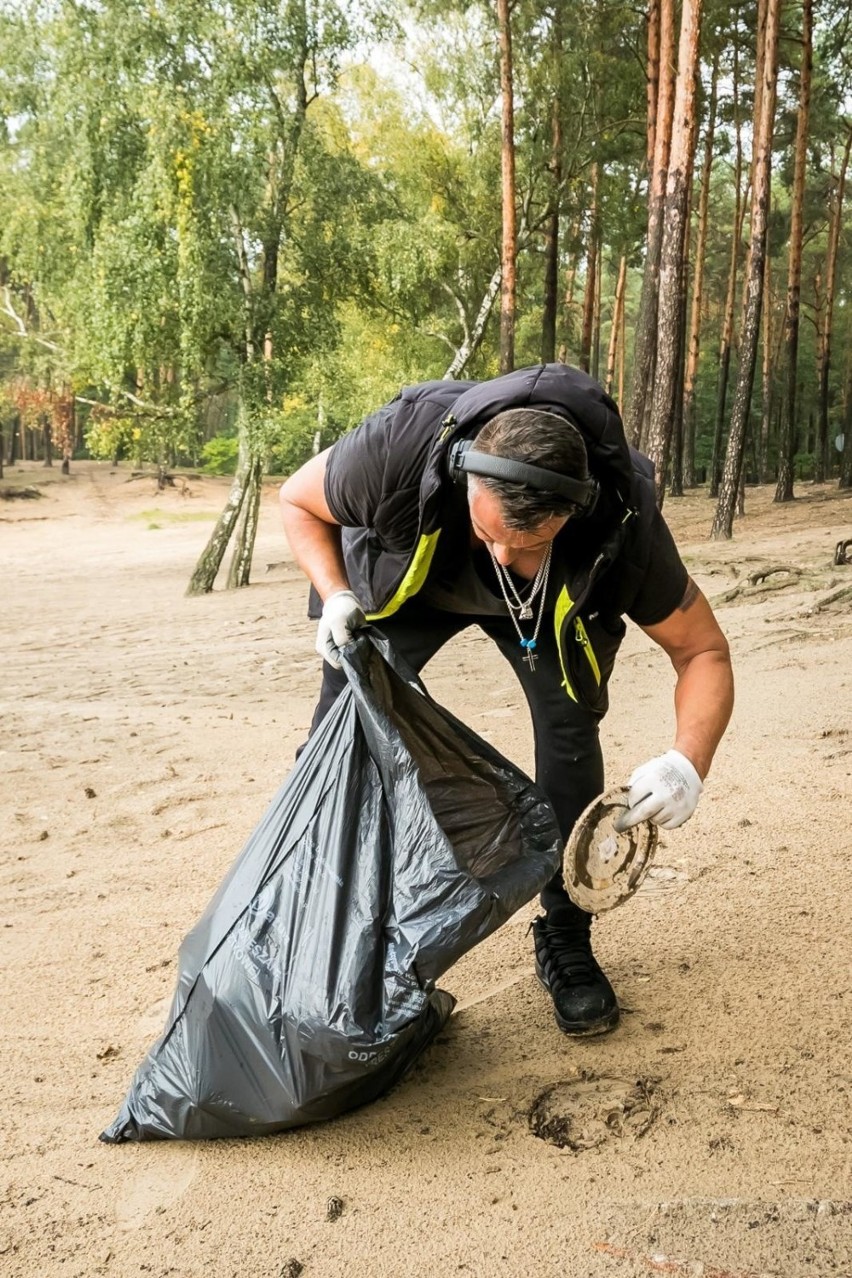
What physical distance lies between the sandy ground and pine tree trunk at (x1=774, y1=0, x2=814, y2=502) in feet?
45.0

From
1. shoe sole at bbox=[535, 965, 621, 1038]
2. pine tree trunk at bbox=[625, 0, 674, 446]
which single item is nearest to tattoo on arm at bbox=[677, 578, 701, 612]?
shoe sole at bbox=[535, 965, 621, 1038]

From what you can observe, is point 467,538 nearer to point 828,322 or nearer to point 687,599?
point 687,599

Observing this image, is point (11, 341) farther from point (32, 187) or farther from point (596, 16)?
point (596, 16)

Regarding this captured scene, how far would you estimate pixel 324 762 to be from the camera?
7.10ft

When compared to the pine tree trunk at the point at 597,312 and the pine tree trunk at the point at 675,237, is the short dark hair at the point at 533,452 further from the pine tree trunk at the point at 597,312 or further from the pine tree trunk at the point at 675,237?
the pine tree trunk at the point at 597,312

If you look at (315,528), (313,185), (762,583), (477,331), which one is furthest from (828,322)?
(315,528)

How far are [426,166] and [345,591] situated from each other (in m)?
18.9

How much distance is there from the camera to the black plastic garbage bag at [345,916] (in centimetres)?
190

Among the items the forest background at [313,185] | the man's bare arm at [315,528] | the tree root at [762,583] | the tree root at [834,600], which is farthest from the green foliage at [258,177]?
the man's bare arm at [315,528]

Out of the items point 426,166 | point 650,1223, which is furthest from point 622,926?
point 426,166

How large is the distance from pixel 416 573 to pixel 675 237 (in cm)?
1004

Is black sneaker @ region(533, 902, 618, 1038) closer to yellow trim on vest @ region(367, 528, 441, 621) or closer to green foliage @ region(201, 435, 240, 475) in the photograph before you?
yellow trim on vest @ region(367, 528, 441, 621)

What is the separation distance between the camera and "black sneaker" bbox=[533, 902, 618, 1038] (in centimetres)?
234

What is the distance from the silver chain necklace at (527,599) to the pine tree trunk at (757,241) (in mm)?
11557
